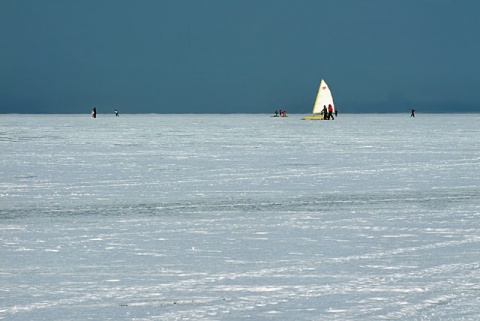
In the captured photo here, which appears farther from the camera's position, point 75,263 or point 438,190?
point 438,190

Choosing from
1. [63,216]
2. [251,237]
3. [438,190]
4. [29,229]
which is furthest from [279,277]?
[438,190]

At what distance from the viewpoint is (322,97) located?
9119cm

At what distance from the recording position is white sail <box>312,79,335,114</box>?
90.1m

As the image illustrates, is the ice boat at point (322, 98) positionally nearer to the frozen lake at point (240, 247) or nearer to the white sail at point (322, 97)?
the white sail at point (322, 97)

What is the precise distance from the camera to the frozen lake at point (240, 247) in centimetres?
614

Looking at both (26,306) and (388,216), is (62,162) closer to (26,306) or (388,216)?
(388,216)

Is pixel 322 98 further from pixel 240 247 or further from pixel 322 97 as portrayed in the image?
pixel 240 247

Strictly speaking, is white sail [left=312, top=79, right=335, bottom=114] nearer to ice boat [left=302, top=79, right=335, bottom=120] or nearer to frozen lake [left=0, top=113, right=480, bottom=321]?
ice boat [left=302, top=79, right=335, bottom=120]

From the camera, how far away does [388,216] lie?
36.9 ft

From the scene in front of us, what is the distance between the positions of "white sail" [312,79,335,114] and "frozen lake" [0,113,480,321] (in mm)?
72528

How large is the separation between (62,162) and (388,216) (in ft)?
40.9

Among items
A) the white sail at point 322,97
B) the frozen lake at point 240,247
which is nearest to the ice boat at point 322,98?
the white sail at point 322,97

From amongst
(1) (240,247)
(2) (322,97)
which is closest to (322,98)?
(2) (322,97)

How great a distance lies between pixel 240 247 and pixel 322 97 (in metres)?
83.1
